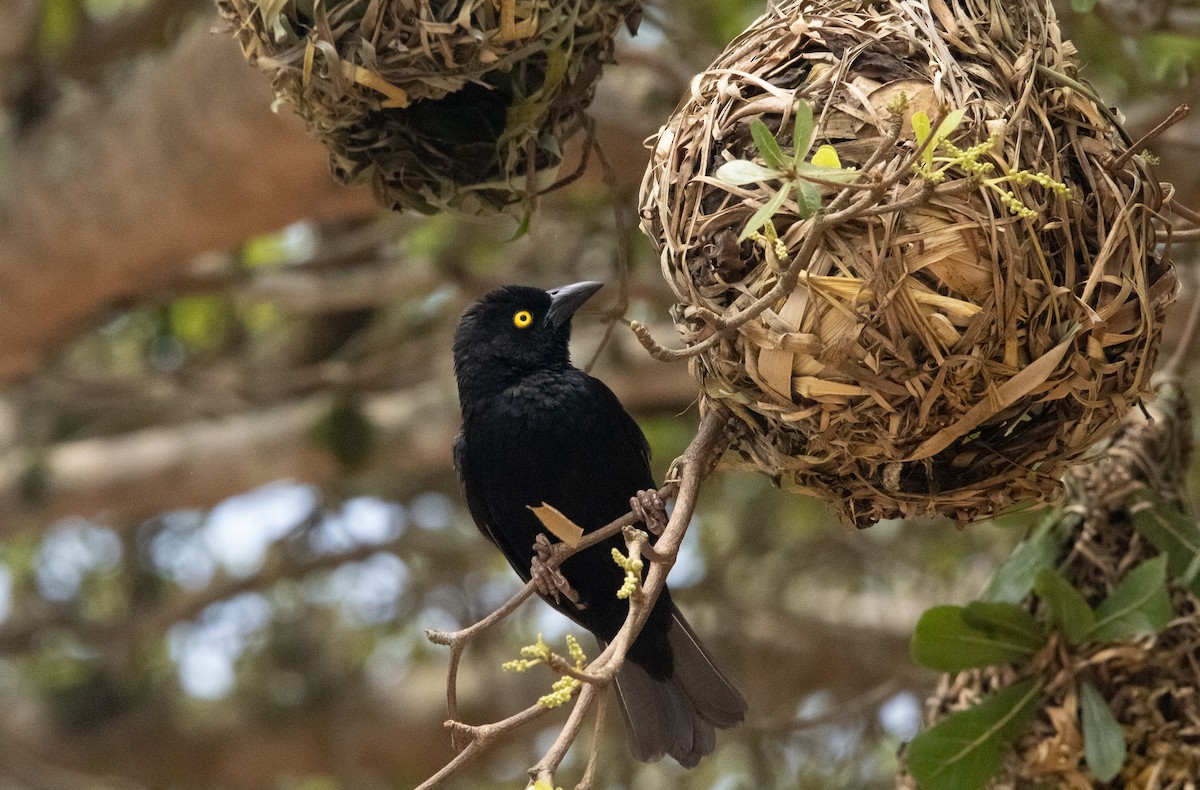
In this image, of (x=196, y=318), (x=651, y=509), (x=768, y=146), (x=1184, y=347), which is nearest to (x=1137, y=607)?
(x=1184, y=347)

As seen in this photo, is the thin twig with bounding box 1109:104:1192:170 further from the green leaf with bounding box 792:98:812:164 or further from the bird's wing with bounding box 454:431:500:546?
the bird's wing with bounding box 454:431:500:546

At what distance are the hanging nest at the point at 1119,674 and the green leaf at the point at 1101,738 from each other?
37 mm

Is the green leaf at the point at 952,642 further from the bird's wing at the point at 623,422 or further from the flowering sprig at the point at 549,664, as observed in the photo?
the flowering sprig at the point at 549,664

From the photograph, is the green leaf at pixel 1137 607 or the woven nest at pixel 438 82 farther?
the green leaf at pixel 1137 607

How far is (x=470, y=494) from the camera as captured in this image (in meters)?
2.83

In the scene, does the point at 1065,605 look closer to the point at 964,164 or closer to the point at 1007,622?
the point at 1007,622

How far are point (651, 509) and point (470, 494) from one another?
0.80 m

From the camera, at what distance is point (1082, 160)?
171 cm

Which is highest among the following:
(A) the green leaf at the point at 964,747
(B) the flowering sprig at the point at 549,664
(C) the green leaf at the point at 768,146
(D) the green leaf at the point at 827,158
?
(C) the green leaf at the point at 768,146

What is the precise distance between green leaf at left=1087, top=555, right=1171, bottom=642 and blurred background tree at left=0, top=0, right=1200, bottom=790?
42.7 inches

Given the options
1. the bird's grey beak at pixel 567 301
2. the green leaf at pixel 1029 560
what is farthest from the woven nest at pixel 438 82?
the green leaf at pixel 1029 560

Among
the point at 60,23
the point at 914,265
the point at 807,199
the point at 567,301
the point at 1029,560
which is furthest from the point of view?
the point at 60,23

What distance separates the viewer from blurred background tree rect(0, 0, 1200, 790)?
153 inches

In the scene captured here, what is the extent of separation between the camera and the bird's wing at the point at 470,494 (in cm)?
279
